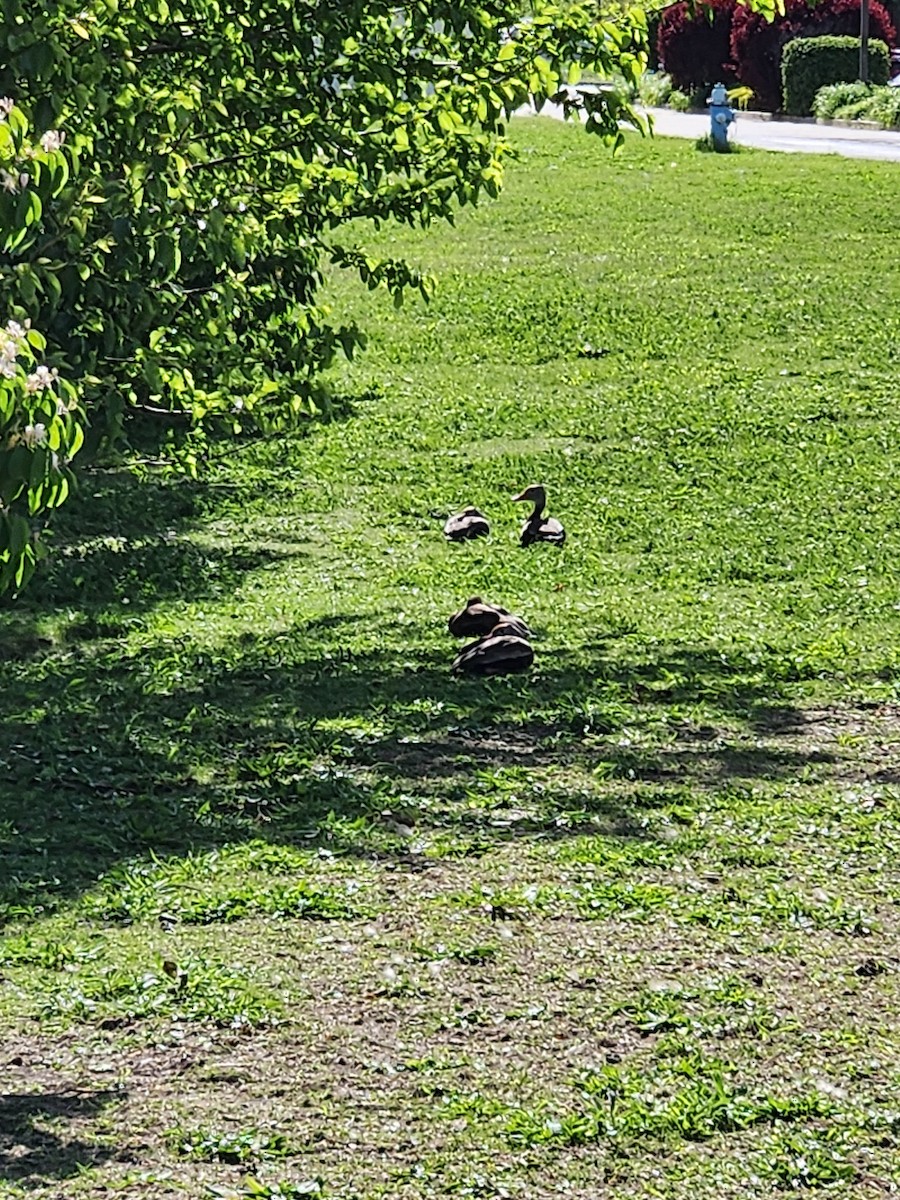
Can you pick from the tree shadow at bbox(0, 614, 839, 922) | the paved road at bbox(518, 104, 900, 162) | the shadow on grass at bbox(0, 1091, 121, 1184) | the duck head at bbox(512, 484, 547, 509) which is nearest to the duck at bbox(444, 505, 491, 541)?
the duck head at bbox(512, 484, 547, 509)

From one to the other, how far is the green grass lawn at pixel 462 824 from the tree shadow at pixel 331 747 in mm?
20

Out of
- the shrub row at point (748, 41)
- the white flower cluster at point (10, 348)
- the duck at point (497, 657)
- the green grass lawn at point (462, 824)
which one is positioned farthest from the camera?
the shrub row at point (748, 41)

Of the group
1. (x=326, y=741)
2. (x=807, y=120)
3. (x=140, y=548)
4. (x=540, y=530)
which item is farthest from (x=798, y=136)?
(x=326, y=741)

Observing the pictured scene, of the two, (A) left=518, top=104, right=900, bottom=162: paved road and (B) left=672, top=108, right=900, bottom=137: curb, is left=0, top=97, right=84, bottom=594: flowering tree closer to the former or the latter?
(A) left=518, top=104, right=900, bottom=162: paved road

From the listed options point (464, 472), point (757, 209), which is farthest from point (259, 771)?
point (757, 209)

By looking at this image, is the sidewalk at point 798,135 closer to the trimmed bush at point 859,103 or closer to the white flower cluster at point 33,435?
the trimmed bush at point 859,103

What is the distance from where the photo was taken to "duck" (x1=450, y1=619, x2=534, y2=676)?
7629mm

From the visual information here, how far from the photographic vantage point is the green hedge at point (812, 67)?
3797 cm

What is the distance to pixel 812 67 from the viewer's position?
38.0 meters

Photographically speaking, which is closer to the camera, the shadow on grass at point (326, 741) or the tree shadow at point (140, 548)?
the shadow on grass at point (326, 741)

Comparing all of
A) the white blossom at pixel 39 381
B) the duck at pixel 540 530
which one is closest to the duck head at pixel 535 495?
the duck at pixel 540 530

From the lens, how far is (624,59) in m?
7.61

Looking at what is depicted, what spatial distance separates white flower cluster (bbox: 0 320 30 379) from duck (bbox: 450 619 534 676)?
4.21m

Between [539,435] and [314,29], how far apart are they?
213 inches
